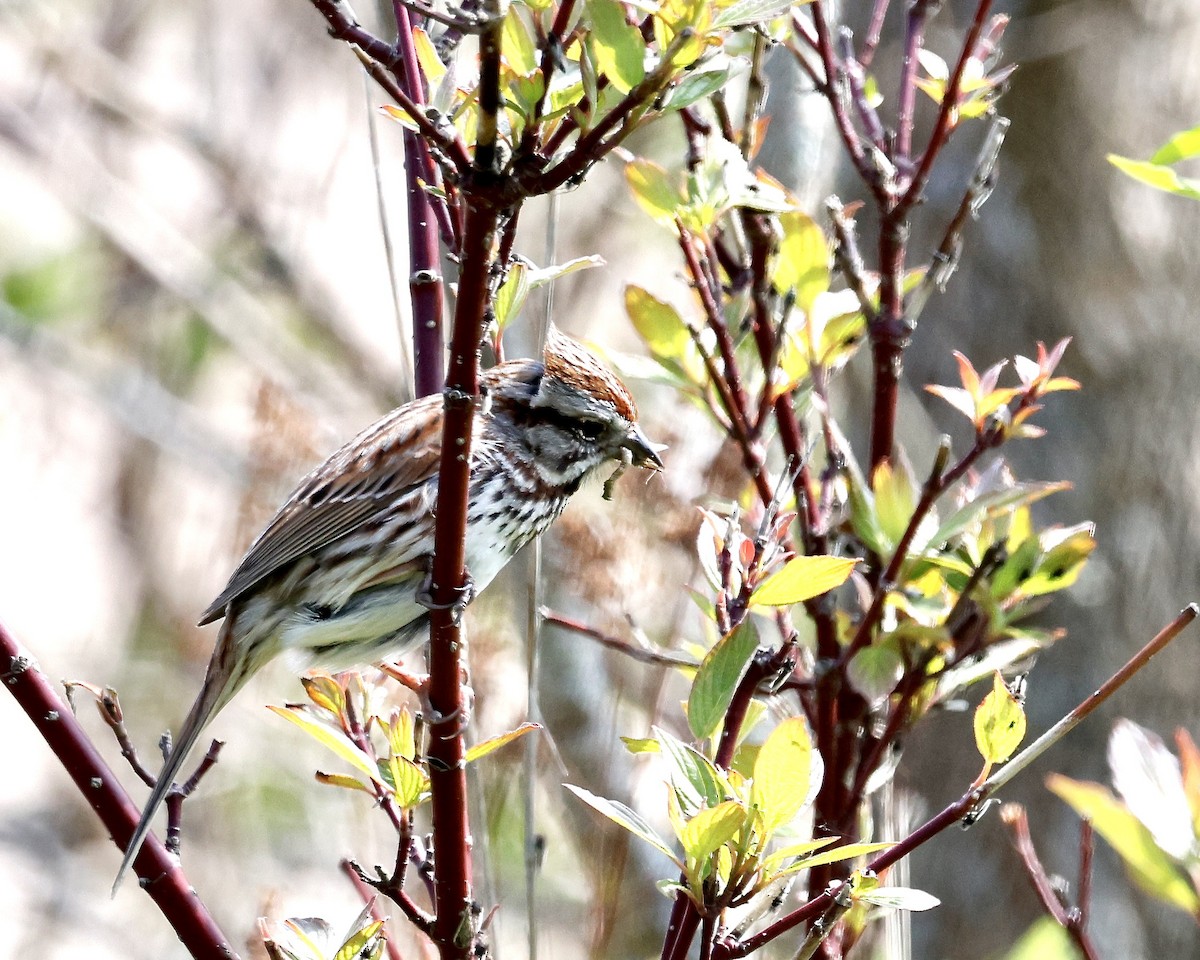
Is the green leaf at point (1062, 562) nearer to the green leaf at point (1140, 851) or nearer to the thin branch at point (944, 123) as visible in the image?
the thin branch at point (944, 123)

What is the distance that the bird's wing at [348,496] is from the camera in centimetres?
266

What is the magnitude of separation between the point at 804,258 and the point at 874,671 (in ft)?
2.09

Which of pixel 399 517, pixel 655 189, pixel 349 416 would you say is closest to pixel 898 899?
pixel 655 189

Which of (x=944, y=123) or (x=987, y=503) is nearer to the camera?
(x=987, y=503)

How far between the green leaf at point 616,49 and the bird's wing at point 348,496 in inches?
58.2

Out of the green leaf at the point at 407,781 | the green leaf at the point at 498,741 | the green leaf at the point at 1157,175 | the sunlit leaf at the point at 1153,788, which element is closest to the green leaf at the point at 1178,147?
the green leaf at the point at 1157,175

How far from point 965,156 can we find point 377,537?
2401 mm

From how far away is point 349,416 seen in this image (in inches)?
219

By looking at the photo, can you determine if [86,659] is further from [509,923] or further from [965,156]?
[965,156]

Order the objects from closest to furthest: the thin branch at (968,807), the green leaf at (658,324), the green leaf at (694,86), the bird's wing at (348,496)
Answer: the green leaf at (694,86) → the thin branch at (968,807) → the green leaf at (658,324) → the bird's wing at (348,496)

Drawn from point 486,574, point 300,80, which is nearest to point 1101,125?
point 486,574

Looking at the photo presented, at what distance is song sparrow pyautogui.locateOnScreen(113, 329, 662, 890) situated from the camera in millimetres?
2496

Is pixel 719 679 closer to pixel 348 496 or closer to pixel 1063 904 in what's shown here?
pixel 1063 904

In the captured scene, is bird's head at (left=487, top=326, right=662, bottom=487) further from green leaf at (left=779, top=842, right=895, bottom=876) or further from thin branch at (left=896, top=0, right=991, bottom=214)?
green leaf at (left=779, top=842, right=895, bottom=876)
